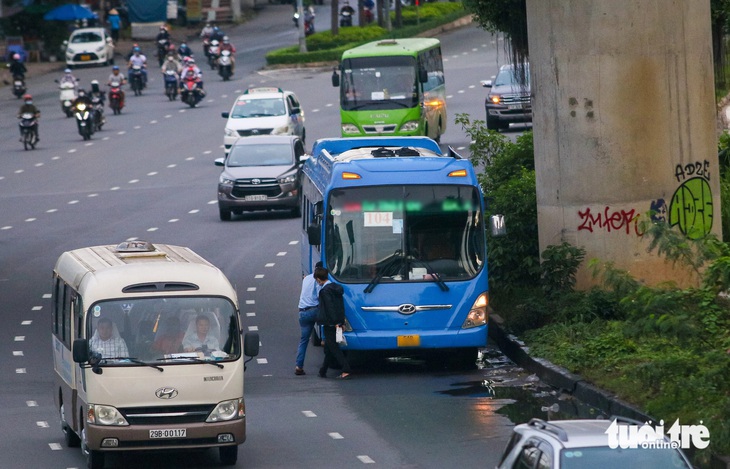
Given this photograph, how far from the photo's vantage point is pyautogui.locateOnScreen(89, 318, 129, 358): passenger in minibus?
1369 centimetres

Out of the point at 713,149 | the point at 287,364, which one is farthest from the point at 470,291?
the point at 713,149

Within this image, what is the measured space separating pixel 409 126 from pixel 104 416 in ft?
90.3

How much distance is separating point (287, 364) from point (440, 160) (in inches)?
137

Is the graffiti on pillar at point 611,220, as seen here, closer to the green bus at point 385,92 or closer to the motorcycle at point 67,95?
the green bus at point 385,92

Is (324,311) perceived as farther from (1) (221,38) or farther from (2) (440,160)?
(1) (221,38)

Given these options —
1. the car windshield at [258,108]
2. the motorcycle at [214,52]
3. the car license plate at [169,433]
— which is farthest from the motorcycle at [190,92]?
the car license plate at [169,433]

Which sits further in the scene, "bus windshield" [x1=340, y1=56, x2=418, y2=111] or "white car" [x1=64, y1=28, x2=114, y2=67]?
"white car" [x1=64, y1=28, x2=114, y2=67]

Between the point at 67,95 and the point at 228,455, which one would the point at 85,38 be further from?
the point at 228,455

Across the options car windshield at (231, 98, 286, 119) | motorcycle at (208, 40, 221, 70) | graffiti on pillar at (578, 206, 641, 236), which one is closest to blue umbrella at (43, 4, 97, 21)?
motorcycle at (208, 40, 221, 70)

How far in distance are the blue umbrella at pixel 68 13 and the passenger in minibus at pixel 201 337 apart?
2246 inches

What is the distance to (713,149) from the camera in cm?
2019

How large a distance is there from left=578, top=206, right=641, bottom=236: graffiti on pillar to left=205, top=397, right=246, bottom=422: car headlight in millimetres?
8013

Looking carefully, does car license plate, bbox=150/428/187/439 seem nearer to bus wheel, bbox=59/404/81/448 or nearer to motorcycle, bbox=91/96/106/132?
bus wheel, bbox=59/404/81/448

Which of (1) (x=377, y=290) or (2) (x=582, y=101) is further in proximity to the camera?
(2) (x=582, y=101)
